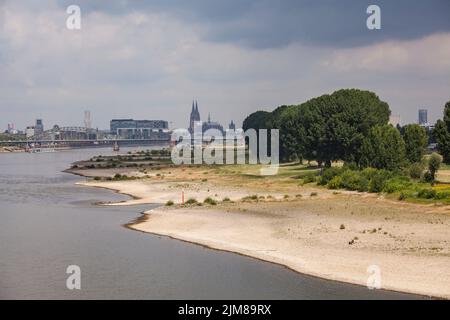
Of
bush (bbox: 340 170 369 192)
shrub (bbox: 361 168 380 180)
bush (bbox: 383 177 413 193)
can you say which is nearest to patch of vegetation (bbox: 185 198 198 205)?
bush (bbox: 340 170 369 192)

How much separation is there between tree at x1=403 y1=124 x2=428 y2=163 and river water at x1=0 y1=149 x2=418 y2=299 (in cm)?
5326

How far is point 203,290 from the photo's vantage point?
34156 mm

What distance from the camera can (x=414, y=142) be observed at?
96750mm

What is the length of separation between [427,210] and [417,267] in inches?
1011

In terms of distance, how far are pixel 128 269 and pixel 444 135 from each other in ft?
198

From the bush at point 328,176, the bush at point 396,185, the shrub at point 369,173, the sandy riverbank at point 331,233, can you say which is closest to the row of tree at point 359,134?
the bush at point 328,176

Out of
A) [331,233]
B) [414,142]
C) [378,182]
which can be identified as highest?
[414,142]

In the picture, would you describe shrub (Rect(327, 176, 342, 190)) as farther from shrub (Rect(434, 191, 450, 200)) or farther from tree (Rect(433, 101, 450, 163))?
shrub (Rect(434, 191, 450, 200))

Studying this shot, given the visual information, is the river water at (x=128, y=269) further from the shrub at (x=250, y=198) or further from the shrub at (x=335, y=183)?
the shrub at (x=335, y=183)

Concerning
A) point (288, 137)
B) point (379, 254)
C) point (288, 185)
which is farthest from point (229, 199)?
point (288, 137)

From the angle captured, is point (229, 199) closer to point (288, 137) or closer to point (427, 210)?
point (427, 210)

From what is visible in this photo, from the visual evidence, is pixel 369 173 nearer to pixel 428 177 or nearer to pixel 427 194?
pixel 428 177

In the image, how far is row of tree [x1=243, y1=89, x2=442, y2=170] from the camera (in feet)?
302

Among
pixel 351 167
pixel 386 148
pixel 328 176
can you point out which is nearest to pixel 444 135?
pixel 386 148
